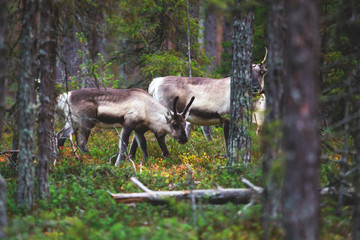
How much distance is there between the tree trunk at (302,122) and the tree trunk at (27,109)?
3795 millimetres

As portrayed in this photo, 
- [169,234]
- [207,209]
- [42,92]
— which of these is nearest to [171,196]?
[207,209]

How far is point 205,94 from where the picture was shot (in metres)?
11.9

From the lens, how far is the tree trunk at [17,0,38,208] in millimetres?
5406

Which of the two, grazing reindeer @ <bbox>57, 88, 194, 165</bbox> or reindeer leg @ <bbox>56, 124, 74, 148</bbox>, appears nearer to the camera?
grazing reindeer @ <bbox>57, 88, 194, 165</bbox>

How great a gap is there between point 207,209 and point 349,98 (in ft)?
8.60

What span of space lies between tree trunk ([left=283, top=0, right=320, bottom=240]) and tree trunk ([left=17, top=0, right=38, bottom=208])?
12.5 feet

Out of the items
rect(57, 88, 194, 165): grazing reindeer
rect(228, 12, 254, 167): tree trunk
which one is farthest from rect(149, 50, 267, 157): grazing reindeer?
rect(228, 12, 254, 167): tree trunk

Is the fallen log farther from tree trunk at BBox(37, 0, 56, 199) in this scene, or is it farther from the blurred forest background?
tree trunk at BBox(37, 0, 56, 199)

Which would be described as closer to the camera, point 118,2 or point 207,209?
point 207,209

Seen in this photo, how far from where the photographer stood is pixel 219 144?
12.6 meters

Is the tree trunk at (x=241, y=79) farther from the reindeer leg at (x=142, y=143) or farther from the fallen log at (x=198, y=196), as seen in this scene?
the reindeer leg at (x=142, y=143)

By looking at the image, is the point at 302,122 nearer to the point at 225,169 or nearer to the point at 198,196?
the point at 198,196

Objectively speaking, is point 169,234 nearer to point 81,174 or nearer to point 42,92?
point 42,92

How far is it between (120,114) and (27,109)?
17.2ft
